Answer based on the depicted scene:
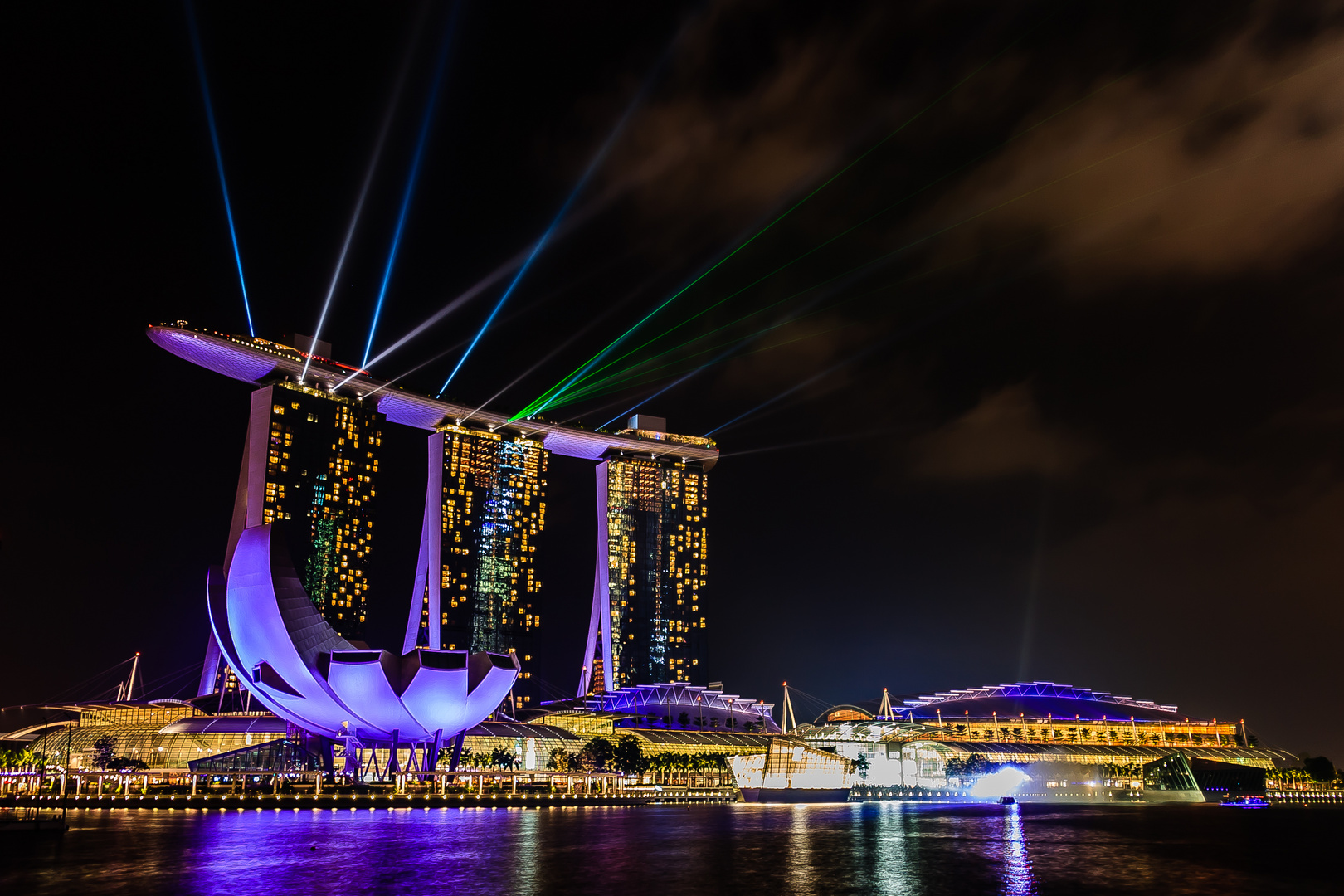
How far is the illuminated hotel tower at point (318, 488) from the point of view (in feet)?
400

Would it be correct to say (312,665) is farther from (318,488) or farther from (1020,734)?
(1020,734)

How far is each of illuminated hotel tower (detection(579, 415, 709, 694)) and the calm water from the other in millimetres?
84494

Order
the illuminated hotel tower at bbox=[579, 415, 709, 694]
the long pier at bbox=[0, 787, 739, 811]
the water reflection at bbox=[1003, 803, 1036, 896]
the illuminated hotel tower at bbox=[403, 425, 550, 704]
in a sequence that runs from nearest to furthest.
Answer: the water reflection at bbox=[1003, 803, 1036, 896]
the long pier at bbox=[0, 787, 739, 811]
the illuminated hotel tower at bbox=[403, 425, 550, 704]
the illuminated hotel tower at bbox=[579, 415, 709, 694]

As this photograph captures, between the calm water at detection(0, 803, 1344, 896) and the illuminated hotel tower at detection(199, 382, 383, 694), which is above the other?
the illuminated hotel tower at detection(199, 382, 383, 694)

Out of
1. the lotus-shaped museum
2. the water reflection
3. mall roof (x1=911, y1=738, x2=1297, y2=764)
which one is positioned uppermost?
the lotus-shaped museum

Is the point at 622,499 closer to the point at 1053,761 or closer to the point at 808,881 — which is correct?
the point at 1053,761

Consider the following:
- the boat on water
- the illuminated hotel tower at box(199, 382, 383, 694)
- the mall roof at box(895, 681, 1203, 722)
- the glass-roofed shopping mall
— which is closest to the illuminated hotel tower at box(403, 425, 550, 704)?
the illuminated hotel tower at box(199, 382, 383, 694)

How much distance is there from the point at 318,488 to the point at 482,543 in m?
28.8

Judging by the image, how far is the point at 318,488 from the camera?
12669 cm

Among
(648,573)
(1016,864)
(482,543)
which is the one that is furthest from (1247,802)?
(482,543)

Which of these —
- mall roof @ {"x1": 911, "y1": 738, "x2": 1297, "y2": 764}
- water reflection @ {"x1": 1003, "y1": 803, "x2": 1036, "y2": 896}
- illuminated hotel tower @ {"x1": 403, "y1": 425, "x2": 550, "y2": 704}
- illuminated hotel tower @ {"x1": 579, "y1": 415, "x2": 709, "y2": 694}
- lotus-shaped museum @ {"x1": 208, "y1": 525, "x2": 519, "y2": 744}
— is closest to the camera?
water reflection @ {"x1": 1003, "y1": 803, "x2": 1036, "y2": 896}

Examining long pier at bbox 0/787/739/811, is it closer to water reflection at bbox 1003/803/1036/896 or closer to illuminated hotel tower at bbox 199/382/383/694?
water reflection at bbox 1003/803/1036/896

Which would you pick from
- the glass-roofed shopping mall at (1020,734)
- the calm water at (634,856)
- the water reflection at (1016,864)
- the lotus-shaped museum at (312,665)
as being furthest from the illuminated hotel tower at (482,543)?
the water reflection at (1016,864)

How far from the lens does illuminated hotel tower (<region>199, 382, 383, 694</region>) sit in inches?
4798
